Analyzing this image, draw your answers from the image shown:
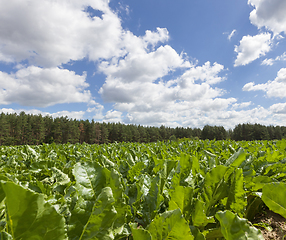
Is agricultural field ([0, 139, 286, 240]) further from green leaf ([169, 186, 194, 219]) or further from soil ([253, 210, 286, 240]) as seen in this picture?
soil ([253, 210, 286, 240])

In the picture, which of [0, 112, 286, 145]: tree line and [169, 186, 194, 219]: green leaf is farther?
[0, 112, 286, 145]: tree line

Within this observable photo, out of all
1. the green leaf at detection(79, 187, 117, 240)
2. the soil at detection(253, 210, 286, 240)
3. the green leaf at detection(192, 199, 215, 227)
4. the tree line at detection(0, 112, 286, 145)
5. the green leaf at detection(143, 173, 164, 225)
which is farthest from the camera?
the tree line at detection(0, 112, 286, 145)

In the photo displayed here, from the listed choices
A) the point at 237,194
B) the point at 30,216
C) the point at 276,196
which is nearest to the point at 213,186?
the point at 237,194

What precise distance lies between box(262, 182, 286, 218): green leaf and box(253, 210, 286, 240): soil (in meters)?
0.63

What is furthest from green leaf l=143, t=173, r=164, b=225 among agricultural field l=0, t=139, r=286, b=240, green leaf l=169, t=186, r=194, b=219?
green leaf l=169, t=186, r=194, b=219

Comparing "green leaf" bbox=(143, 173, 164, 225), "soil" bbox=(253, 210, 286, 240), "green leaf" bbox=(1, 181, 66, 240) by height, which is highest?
"green leaf" bbox=(1, 181, 66, 240)

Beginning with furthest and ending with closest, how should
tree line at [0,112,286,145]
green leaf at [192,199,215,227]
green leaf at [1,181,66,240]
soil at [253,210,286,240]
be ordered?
tree line at [0,112,286,145]
soil at [253,210,286,240]
green leaf at [192,199,215,227]
green leaf at [1,181,66,240]

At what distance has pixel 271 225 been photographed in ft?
5.04

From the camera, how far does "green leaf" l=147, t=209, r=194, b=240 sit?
0.62 metres

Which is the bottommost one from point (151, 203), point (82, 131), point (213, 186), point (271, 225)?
point (271, 225)

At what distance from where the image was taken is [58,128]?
65250 millimetres

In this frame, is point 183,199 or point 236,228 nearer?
point 236,228

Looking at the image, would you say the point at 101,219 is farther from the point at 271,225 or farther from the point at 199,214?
the point at 271,225

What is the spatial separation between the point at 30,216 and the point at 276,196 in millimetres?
1097
